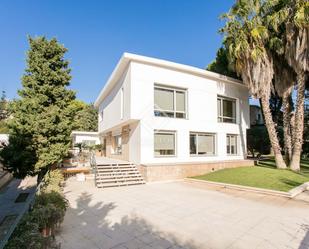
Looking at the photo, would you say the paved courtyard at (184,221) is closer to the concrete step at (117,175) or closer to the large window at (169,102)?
the concrete step at (117,175)

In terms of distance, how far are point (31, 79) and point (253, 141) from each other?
21941 mm

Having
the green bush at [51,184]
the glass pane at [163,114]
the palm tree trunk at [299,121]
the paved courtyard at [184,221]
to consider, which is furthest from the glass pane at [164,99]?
the palm tree trunk at [299,121]

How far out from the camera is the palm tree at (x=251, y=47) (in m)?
13.8

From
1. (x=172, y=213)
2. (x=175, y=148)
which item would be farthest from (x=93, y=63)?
(x=172, y=213)

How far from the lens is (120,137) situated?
18281mm

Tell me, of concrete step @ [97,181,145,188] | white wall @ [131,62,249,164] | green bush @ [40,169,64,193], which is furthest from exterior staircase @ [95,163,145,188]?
green bush @ [40,169,64,193]

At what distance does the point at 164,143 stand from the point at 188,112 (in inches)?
119

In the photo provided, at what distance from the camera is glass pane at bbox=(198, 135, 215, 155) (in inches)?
619

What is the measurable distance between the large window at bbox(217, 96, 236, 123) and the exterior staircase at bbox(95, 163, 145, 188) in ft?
27.9

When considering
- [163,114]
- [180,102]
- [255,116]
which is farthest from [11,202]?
[255,116]

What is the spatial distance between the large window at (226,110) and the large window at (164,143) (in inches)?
201

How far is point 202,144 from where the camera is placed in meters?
15.8

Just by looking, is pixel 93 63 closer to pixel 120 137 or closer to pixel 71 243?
pixel 120 137

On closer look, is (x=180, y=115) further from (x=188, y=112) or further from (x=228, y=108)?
(x=228, y=108)
